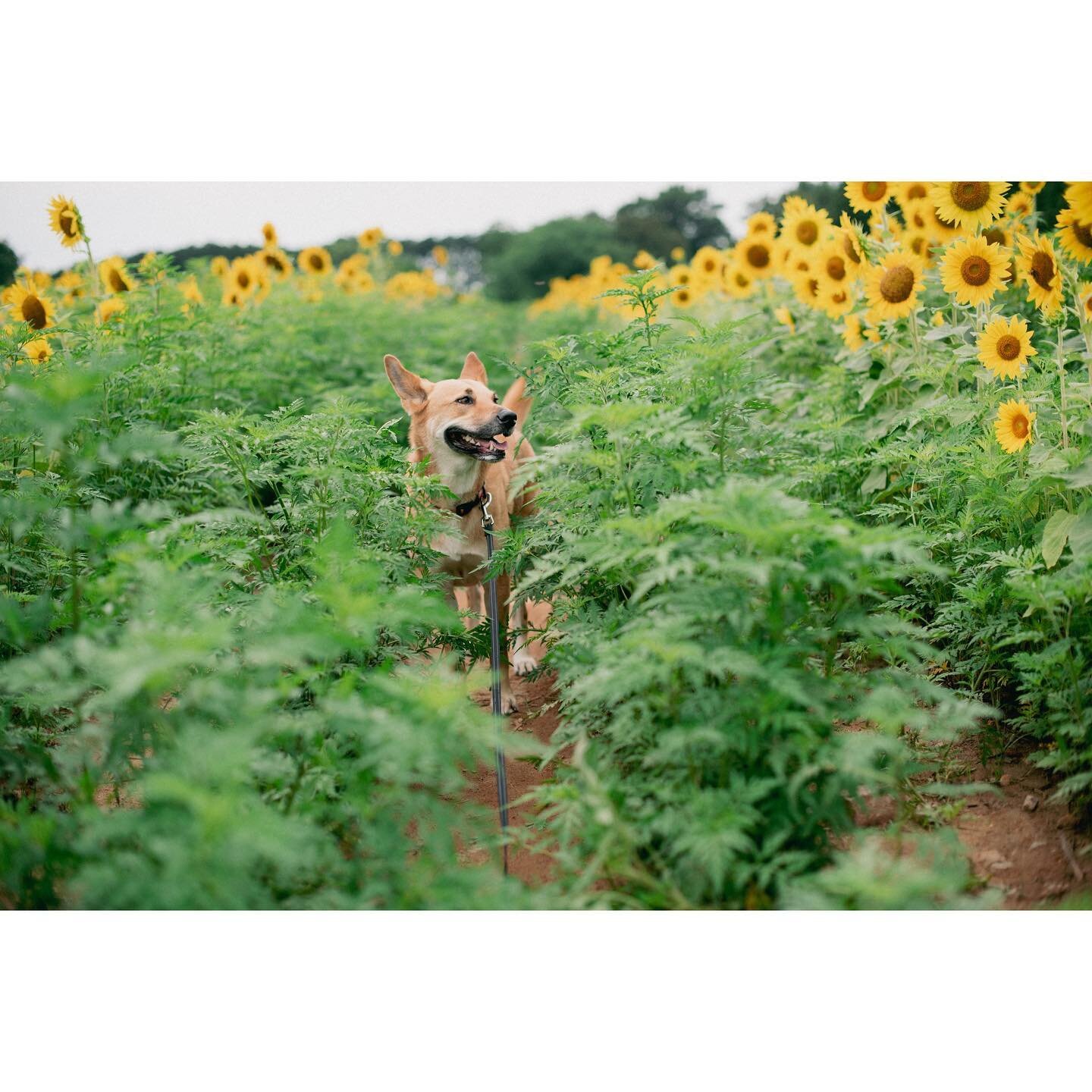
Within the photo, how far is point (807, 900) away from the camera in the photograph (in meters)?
2.20

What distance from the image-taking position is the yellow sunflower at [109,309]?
18.9ft

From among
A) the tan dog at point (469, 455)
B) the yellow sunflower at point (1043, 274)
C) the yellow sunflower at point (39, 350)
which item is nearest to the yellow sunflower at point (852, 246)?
the yellow sunflower at point (1043, 274)

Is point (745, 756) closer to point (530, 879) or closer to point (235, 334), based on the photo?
point (530, 879)

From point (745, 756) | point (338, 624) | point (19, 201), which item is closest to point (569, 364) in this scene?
point (338, 624)

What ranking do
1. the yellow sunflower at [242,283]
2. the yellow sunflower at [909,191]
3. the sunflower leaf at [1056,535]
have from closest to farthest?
1. the sunflower leaf at [1056,535]
2. the yellow sunflower at [909,191]
3. the yellow sunflower at [242,283]

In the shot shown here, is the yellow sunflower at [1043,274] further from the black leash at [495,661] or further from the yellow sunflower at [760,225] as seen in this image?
the yellow sunflower at [760,225]

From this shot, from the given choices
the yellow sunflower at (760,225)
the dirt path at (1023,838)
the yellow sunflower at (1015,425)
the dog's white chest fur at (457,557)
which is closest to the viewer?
the dirt path at (1023,838)

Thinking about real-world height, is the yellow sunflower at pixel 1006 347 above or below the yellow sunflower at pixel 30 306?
below

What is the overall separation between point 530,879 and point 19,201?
14.5ft

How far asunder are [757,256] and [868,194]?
2695mm

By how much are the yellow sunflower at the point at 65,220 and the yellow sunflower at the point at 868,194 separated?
4812 millimetres

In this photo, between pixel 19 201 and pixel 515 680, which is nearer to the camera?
pixel 19 201

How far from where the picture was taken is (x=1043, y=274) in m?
3.87

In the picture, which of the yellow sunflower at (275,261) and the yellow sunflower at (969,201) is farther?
the yellow sunflower at (275,261)
